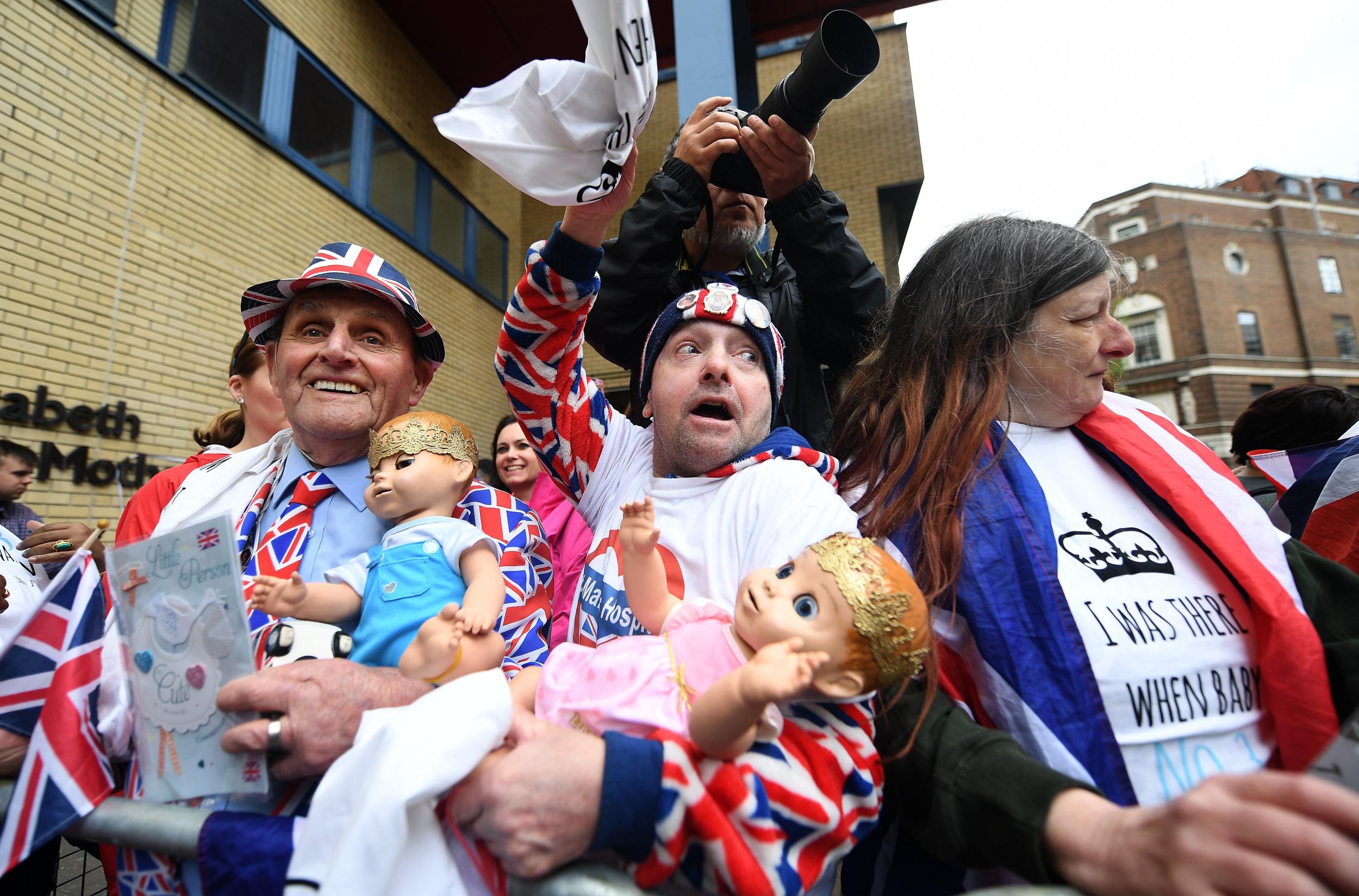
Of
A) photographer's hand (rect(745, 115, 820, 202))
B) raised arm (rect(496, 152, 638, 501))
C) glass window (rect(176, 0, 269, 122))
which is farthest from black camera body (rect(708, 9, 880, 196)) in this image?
glass window (rect(176, 0, 269, 122))

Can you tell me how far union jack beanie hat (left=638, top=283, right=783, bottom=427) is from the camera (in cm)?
162

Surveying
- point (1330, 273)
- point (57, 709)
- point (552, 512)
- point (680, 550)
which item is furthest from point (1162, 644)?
point (1330, 273)

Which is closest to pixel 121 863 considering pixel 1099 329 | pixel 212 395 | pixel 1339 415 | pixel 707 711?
pixel 707 711

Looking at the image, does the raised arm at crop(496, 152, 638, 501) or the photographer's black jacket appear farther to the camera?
the photographer's black jacket

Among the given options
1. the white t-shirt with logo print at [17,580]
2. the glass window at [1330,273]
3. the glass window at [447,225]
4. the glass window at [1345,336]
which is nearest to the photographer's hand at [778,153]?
the white t-shirt with logo print at [17,580]

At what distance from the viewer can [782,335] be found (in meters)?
2.21

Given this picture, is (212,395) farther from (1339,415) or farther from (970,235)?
(1339,415)

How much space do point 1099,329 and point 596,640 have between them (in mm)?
1361

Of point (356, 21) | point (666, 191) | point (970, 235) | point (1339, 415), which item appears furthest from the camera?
point (356, 21)

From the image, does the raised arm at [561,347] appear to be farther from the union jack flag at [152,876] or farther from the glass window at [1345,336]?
the glass window at [1345,336]

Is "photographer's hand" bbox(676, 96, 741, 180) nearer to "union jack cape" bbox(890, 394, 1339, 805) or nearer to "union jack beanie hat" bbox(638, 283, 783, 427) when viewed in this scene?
"union jack beanie hat" bbox(638, 283, 783, 427)

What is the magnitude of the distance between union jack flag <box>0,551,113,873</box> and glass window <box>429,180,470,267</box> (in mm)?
7893

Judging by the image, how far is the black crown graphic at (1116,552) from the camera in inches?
51.8

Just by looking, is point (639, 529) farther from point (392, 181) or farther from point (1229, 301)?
point (1229, 301)
